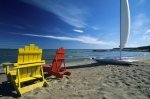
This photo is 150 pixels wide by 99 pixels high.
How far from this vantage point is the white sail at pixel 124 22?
1872 cm

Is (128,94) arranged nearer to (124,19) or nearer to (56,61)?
(56,61)

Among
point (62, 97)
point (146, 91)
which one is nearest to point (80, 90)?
point (62, 97)

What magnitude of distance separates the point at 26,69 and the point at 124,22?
15610mm

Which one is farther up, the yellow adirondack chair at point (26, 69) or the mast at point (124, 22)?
the mast at point (124, 22)

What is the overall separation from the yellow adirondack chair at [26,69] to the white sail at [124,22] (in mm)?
14083

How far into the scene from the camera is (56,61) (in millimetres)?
7738

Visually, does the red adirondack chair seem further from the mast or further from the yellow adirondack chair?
the mast

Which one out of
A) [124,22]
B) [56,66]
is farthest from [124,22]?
[56,66]

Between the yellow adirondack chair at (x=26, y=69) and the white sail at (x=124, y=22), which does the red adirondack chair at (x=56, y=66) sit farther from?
the white sail at (x=124, y=22)

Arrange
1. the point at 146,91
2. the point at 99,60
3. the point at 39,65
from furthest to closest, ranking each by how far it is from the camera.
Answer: the point at 99,60, the point at 39,65, the point at 146,91

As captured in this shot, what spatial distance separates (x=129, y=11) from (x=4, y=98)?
17.7m

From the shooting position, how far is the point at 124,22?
63.0 ft

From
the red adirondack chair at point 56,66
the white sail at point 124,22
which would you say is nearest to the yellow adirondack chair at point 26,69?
the red adirondack chair at point 56,66

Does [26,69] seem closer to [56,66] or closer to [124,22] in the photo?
[56,66]
